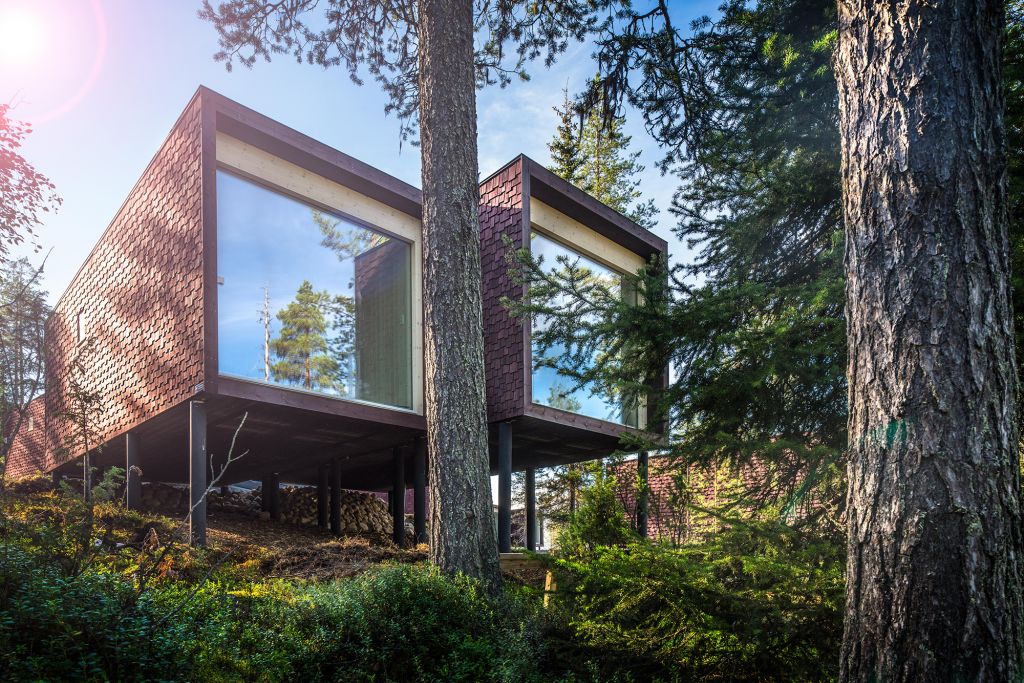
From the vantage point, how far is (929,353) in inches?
124

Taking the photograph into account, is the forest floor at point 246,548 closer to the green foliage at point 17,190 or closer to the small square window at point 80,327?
the small square window at point 80,327

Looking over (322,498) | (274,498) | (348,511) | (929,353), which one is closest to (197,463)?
(322,498)

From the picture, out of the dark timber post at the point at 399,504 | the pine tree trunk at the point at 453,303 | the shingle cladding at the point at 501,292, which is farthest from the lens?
the dark timber post at the point at 399,504

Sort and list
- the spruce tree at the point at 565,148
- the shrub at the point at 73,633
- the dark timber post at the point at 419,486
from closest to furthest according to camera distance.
→ the shrub at the point at 73,633 < the dark timber post at the point at 419,486 < the spruce tree at the point at 565,148

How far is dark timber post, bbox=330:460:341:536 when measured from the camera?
11.2 m

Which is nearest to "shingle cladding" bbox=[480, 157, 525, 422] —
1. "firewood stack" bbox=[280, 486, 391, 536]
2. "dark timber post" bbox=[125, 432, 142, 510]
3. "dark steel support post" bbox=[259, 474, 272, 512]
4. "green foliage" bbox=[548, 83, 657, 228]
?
"firewood stack" bbox=[280, 486, 391, 536]

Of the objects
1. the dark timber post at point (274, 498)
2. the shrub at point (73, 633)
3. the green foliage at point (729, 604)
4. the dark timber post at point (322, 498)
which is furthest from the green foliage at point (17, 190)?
the green foliage at point (729, 604)

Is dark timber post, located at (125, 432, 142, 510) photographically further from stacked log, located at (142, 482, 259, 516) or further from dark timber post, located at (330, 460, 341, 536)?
dark timber post, located at (330, 460, 341, 536)

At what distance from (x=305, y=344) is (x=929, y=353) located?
6.96 meters

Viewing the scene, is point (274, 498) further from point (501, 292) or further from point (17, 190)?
point (17, 190)

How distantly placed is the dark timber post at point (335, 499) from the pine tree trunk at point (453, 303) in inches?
211

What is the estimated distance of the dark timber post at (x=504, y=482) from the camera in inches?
364

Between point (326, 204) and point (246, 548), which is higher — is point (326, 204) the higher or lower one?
the higher one

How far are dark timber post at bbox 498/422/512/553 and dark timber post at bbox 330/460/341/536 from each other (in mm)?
2819
